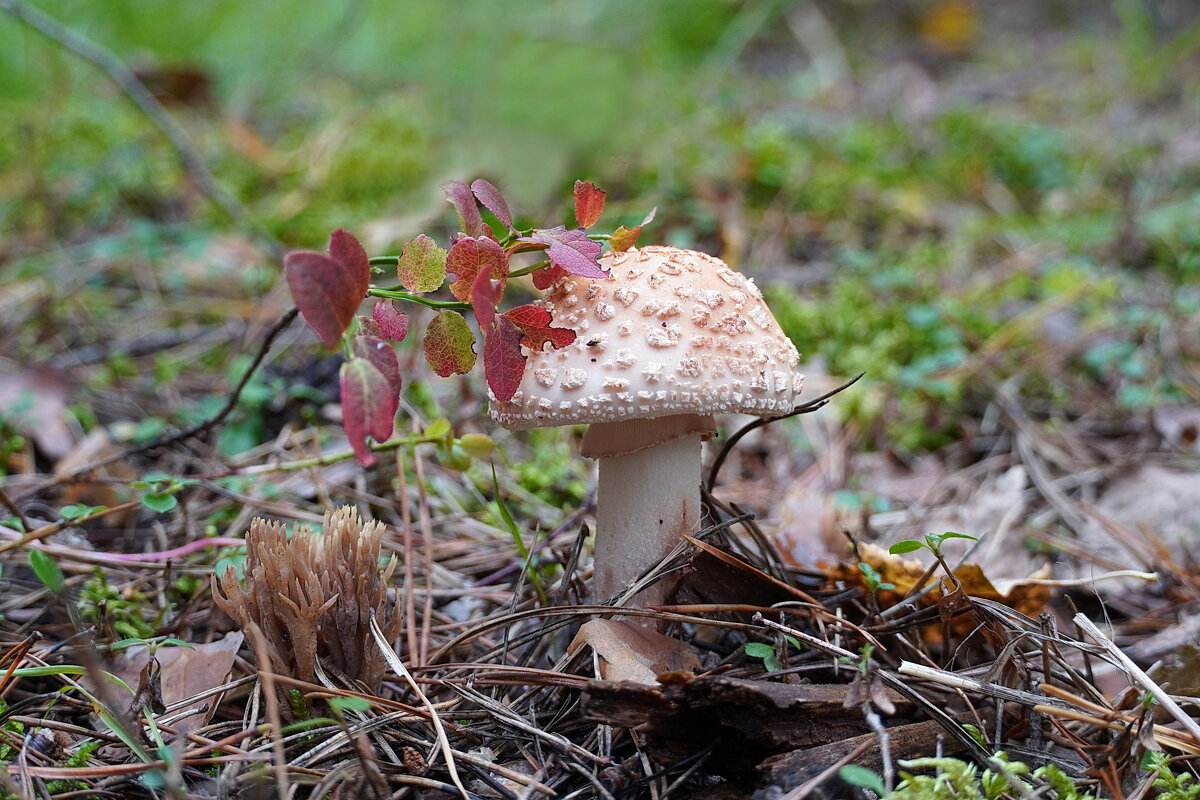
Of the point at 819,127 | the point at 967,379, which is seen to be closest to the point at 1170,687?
the point at 967,379

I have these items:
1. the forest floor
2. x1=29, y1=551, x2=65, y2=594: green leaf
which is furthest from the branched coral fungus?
x1=29, y1=551, x2=65, y2=594: green leaf

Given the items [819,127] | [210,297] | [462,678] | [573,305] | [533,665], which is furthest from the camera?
[819,127]

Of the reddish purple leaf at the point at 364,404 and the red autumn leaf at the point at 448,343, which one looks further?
the red autumn leaf at the point at 448,343

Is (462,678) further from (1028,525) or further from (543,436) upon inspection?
(1028,525)

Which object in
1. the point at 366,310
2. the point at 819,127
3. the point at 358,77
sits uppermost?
the point at 358,77

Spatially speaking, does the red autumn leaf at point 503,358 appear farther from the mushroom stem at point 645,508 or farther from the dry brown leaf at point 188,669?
the dry brown leaf at point 188,669

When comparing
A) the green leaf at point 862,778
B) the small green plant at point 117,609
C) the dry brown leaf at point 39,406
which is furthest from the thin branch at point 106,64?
the green leaf at point 862,778

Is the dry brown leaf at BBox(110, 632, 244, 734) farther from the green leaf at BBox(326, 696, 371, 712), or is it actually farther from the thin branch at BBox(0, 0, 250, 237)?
the thin branch at BBox(0, 0, 250, 237)
